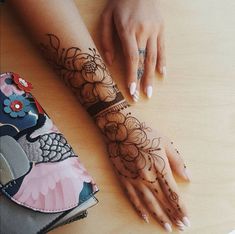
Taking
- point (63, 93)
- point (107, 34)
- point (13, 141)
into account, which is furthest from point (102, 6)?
point (13, 141)

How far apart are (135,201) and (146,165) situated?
6 centimetres

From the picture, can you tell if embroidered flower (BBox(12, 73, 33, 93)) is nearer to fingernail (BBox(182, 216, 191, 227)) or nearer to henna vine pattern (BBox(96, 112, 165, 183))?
henna vine pattern (BBox(96, 112, 165, 183))

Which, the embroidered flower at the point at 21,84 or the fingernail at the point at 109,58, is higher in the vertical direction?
the embroidered flower at the point at 21,84

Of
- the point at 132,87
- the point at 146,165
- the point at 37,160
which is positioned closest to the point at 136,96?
the point at 132,87

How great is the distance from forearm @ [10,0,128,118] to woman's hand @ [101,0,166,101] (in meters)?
0.04

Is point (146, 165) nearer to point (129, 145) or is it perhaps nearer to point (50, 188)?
point (129, 145)

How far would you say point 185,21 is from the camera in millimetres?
749

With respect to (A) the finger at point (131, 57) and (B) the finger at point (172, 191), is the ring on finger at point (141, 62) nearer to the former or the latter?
(A) the finger at point (131, 57)

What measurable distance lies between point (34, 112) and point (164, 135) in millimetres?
216

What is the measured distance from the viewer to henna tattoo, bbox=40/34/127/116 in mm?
666

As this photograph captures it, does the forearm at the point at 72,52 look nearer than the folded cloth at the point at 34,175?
No

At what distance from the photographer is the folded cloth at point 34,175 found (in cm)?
51

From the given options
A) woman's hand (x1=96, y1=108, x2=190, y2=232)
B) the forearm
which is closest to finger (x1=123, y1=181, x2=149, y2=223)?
woman's hand (x1=96, y1=108, x2=190, y2=232)

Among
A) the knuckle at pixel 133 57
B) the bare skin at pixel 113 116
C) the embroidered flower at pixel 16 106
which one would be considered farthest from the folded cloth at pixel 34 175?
the knuckle at pixel 133 57
